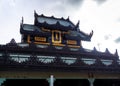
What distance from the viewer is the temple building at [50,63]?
1859cm

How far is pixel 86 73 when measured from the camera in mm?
21828

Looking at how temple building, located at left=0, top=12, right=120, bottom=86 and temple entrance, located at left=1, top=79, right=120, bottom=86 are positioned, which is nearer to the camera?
temple building, located at left=0, top=12, right=120, bottom=86

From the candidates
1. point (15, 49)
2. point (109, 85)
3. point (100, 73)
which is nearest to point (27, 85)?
point (15, 49)

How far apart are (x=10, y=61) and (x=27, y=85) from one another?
5608 millimetres

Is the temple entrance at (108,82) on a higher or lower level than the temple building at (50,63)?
lower

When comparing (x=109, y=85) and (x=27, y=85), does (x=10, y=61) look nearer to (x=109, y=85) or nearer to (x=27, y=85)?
(x=27, y=85)

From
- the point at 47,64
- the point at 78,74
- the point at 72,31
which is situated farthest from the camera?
the point at 72,31

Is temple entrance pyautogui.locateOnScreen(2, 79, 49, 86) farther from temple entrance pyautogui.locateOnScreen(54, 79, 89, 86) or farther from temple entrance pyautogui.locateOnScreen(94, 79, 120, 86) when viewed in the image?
temple entrance pyautogui.locateOnScreen(94, 79, 120, 86)

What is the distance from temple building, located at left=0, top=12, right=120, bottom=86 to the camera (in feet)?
61.0

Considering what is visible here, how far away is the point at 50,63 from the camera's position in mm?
19781

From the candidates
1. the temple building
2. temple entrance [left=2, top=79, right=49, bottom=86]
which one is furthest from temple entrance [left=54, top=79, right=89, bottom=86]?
temple entrance [left=2, top=79, right=49, bottom=86]

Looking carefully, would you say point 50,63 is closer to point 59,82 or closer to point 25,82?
point 25,82

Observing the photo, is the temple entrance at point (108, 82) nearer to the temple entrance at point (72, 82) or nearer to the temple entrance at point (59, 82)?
the temple entrance at point (59, 82)

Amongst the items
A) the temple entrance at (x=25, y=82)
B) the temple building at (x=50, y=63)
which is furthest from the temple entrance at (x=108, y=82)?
the temple entrance at (x=25, y=82)
